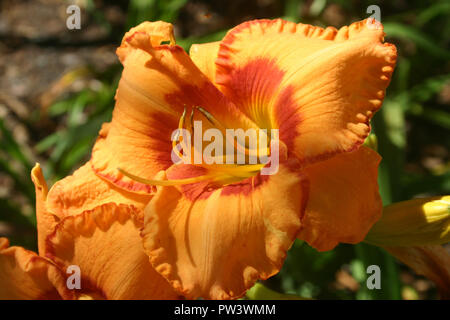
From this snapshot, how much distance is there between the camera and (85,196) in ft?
2.77

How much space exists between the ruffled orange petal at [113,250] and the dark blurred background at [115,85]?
559 mm

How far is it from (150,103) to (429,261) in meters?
0.56

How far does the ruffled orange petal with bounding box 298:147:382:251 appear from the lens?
71 centimetres

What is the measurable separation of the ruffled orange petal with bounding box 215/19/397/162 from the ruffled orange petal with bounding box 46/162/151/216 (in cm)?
24

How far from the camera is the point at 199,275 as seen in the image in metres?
0.69

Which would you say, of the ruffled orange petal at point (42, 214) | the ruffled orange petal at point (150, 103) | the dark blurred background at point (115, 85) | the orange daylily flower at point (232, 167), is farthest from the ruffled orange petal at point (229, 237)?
the dark blurred background at point (115, 85)

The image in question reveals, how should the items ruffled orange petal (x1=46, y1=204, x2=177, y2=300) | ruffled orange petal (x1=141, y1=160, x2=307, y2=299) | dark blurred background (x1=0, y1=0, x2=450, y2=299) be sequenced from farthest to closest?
dark blurred background (x1=0, y1=0, x2=450, y2=299)
ruffled orange petal (x1=46, y1=204, x2=177, y2=300)
ruffled orange petal (x1=141, y1=160, x2=307, y2=299)

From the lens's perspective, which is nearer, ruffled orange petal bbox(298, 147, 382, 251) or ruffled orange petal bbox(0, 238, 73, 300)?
ruffled orange petal bbox(298, 147, 382, 251)

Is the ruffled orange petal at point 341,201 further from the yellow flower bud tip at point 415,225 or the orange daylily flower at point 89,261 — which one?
the orange daylily flower at point 89,261

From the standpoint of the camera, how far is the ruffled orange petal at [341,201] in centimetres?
71

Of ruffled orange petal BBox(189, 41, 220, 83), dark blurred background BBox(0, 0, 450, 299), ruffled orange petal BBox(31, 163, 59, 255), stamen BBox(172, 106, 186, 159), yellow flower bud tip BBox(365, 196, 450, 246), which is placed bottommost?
yellow flower bud tip BBox(365, 196, 450, 246)

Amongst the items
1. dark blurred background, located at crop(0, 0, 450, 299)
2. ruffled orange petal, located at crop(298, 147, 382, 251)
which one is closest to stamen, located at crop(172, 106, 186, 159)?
ruffled orange petal, located at crop(298, 147, 382, 251)

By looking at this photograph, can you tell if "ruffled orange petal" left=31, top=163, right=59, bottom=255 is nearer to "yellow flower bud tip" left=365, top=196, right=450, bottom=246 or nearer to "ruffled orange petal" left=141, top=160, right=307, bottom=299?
"ruffled orange petal" left=141, top=160, right=307, bottom=299

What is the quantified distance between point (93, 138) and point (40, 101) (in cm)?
46
